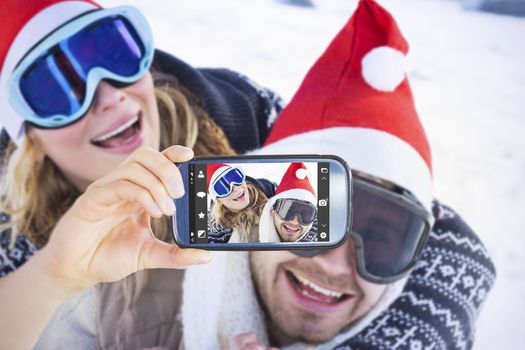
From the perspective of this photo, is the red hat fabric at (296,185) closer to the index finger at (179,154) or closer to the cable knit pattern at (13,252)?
the index finger at (179,154)

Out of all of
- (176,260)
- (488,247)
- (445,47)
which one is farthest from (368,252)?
(445,47)

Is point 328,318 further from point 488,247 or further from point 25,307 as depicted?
point 25,307

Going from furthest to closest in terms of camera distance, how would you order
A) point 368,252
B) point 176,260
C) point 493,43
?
1. point 493,43
2. point 368,252
3. point 176,260

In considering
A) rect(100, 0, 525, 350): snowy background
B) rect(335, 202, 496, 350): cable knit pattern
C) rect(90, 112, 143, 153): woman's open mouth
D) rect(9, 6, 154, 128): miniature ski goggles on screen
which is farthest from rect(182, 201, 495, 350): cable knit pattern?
rect(9, 6, 154, 128): miniature ski goggles on screen

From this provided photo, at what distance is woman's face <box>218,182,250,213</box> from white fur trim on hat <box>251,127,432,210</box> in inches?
9.8

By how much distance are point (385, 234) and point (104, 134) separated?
537 millimetres

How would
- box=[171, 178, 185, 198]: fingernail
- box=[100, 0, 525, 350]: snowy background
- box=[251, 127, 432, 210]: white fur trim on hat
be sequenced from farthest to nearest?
box=[100, 0, 525, 350]: snowy background < box=[251, 127, 432, 210]: white fur trim on hat < box=[171, 178, 185, 198]: fingernail

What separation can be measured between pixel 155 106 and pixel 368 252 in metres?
0.48

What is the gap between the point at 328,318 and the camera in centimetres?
107

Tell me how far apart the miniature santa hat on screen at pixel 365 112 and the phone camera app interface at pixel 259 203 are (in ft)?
0.72

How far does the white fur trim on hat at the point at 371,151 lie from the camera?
0.96 m

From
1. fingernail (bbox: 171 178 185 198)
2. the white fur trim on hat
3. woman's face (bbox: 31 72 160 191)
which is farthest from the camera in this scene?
woman's face (bbox: 31 72 160 191)

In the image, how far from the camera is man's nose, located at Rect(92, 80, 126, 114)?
1.07 metres

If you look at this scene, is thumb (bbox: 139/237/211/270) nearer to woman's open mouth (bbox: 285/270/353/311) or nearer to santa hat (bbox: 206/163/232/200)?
santa hat (bbox: 206/163/232/200)
